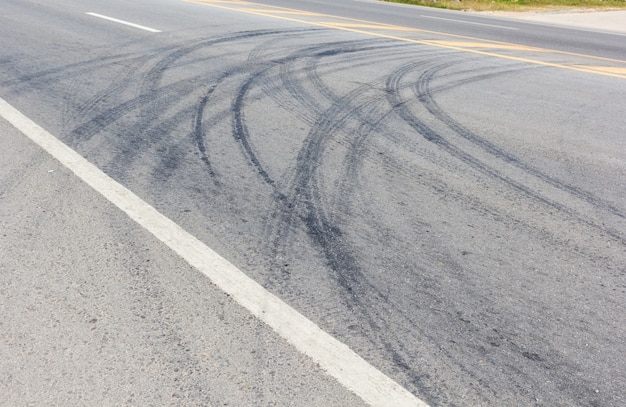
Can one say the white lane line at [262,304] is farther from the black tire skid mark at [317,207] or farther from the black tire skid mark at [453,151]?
the black tire skid mark at [453,151]

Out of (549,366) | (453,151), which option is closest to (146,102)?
(453,151)

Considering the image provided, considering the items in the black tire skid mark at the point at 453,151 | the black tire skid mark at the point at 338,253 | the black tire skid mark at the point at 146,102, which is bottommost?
the black tire skid mark at the point at 146,102

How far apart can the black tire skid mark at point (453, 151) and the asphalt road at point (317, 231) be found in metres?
0.03

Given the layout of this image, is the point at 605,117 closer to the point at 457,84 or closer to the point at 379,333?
the point at 457,84

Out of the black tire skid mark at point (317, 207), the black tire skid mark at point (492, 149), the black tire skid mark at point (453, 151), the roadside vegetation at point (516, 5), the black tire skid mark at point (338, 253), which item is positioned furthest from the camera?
the roadside vegetation at point (516, 5)

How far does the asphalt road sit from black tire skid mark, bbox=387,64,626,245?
3 centimetres

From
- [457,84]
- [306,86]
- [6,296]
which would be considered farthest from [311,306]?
[457,84]

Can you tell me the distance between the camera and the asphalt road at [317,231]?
9.45 feet

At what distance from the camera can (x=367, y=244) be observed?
401 cm

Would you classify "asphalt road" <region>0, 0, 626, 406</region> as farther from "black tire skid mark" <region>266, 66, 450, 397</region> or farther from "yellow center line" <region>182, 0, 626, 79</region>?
"yellow center line" <region>182, 0, 626, 79</region>

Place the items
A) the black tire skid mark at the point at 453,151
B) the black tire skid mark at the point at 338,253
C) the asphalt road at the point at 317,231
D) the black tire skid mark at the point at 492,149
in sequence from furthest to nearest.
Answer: the black tire skid mark at the point at 492,149, the black tire skid mark at the point at 453,151, the black tire skid mark at the point at 338,253, the asphalt road at the point at 317,231

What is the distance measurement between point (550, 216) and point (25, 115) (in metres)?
4.63

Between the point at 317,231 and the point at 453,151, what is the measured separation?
210 cm

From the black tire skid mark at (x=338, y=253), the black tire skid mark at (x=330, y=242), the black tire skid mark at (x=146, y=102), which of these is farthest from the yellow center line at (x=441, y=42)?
the black tire skid mark at (x=338, y=253)
